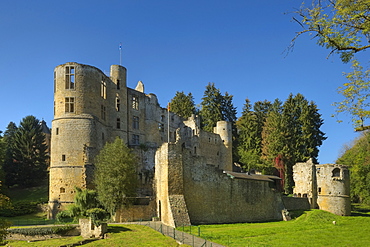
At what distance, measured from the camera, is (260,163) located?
61.0 meters

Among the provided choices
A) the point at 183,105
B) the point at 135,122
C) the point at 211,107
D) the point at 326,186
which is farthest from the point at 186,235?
the point at 183,105

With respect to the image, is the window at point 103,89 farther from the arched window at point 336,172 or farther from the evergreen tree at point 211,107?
the arched window at point 336,172

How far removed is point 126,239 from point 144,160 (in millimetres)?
23450

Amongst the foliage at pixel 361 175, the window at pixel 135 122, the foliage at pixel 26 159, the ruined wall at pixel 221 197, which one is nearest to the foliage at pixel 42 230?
the ruined wall at pixel 221 197

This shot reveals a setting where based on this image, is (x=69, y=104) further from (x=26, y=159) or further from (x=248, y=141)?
(x=248, y=141)

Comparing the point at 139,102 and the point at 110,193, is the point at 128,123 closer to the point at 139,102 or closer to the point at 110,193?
the point at 139,102

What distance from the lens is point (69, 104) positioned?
143 feet

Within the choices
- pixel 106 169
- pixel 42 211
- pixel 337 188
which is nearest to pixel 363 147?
pixel 337 188

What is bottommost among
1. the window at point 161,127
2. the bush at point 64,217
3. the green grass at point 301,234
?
the green grass at point 301,234

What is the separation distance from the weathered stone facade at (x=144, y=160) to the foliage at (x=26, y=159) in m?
17.2

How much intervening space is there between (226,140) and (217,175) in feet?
94.7

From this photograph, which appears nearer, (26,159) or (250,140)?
(26,159)

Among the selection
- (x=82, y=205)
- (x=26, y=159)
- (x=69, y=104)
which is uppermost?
(x=69, y=104)

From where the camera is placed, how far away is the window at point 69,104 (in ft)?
143
